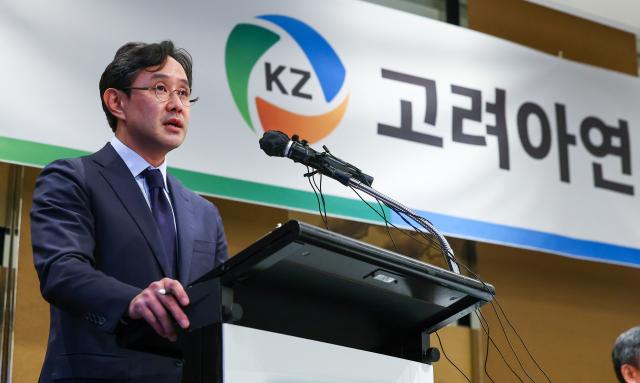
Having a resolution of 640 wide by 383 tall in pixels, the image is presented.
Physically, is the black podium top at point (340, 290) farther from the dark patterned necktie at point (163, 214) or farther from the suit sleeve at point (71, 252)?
the dark patterned necktie at point (163, 214)

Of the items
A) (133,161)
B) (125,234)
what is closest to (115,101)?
(133,161)

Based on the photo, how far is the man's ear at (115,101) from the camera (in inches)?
→ 89.4

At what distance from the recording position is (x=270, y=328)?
1659mm

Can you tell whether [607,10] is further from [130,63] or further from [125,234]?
[125,234]

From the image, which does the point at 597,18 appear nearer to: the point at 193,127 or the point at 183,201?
the point at 193,127

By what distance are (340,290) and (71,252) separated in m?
0.48

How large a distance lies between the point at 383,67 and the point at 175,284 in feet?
9.05

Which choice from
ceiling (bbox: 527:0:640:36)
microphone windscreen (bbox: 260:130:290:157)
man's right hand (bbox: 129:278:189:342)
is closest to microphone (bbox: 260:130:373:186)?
microphone windscreen (bbox: 260:130:290:157)

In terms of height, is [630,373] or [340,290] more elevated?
[630,373]

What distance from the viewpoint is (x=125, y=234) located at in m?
1.94

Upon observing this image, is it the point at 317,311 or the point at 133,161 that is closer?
the point at 317,311

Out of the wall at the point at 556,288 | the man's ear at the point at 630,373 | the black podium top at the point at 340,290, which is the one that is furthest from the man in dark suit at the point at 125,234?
the wall at the point at 556,288

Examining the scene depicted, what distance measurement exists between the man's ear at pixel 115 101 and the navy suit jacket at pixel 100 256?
154 mm

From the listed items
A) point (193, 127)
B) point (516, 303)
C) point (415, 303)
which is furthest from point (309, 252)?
point (516, 303)
